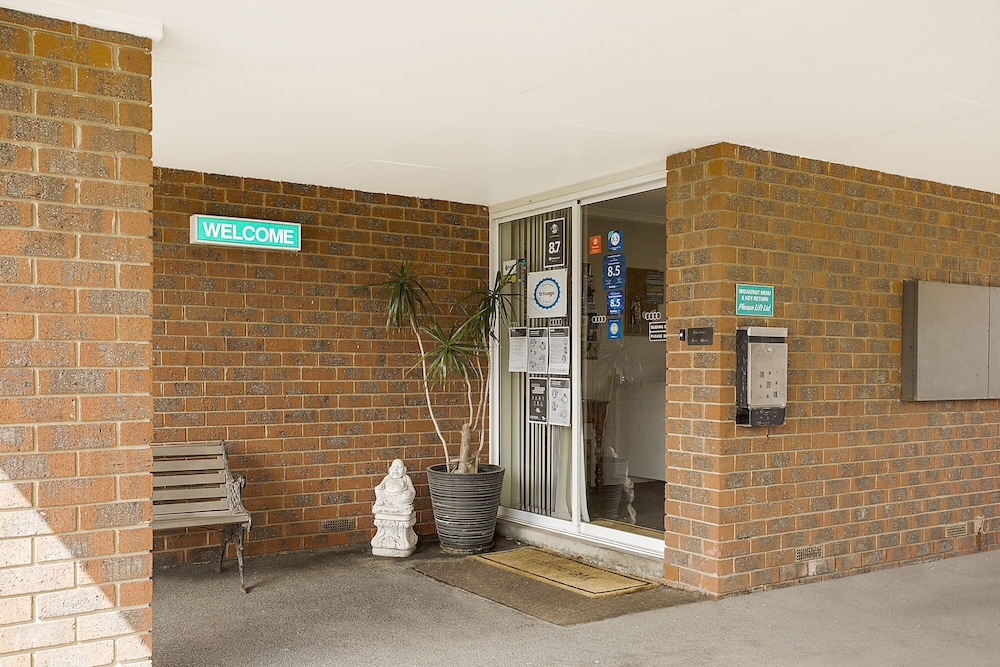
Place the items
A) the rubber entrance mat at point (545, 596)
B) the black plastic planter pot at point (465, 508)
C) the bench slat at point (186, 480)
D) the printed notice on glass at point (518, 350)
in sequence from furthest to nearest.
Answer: the printed notice on glass at point (518, 350) < the black plastic planter pot at point (465, 508) < the bench slat at point (186, 480) < the rubber entrance mat at point (545, 596)

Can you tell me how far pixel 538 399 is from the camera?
6.68 m

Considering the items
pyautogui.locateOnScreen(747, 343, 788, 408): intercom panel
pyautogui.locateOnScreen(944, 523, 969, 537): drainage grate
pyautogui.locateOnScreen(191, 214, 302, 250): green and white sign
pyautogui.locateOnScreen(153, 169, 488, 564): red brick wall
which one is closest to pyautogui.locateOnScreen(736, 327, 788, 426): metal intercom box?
pyautogui.locateOnScreen(747, 343, 788, 408): intercom panel

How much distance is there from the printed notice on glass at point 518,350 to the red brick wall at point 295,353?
606 mm

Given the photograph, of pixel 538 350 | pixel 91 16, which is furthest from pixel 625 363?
pixel 91 16

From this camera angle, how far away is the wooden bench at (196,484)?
5477 millimetres

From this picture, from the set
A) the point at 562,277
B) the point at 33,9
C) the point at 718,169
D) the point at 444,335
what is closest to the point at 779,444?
the point at 718,169

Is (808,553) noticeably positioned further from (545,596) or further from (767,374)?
(545,596)

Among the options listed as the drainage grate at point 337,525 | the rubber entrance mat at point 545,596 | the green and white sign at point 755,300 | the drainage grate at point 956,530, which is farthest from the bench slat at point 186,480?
the drainage grate at point 956,530

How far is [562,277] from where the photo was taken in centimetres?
648

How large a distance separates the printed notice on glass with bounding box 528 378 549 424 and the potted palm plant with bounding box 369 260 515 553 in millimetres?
400

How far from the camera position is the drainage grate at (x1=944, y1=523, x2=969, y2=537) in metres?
6.12

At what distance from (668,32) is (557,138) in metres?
1.63

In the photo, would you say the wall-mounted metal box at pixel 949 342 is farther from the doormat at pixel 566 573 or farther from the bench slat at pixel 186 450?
the bench slat at pixel 186 450

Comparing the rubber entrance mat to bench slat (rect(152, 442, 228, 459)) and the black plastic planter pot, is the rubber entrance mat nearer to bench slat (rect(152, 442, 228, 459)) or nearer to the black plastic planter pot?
the black plastic planter pot
